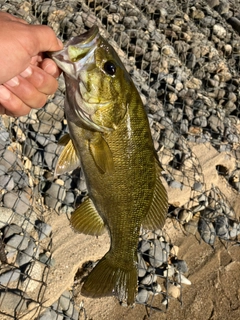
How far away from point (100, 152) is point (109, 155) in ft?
0.19

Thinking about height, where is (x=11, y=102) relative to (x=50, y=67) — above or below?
below

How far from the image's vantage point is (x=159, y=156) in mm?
4926

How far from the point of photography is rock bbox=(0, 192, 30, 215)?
376 cm

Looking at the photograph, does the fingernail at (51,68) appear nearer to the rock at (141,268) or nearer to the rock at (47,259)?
the rock at (47,259)

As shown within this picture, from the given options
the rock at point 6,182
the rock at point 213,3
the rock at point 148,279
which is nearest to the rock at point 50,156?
the rock at point 6,182

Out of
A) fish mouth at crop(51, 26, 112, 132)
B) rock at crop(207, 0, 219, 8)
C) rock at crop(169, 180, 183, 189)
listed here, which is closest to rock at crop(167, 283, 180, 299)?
rock at crop(169, 180, 183, 189)

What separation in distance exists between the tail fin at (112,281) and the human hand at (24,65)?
1.12 metres

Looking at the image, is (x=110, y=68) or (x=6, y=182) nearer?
(x=110, y=68)

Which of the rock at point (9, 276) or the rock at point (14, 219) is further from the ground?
the rock at point (14, 219)

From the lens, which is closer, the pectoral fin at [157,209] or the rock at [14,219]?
the pectoral fin at [157,209]

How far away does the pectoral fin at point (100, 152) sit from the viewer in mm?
2324

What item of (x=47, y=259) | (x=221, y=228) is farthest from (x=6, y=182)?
(x=221, y=228)

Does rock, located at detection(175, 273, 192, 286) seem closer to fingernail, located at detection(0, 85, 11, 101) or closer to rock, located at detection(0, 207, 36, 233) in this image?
rock, located at detection(0, 207, 36, 233)

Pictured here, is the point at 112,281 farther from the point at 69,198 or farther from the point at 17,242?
the point at 69,198
